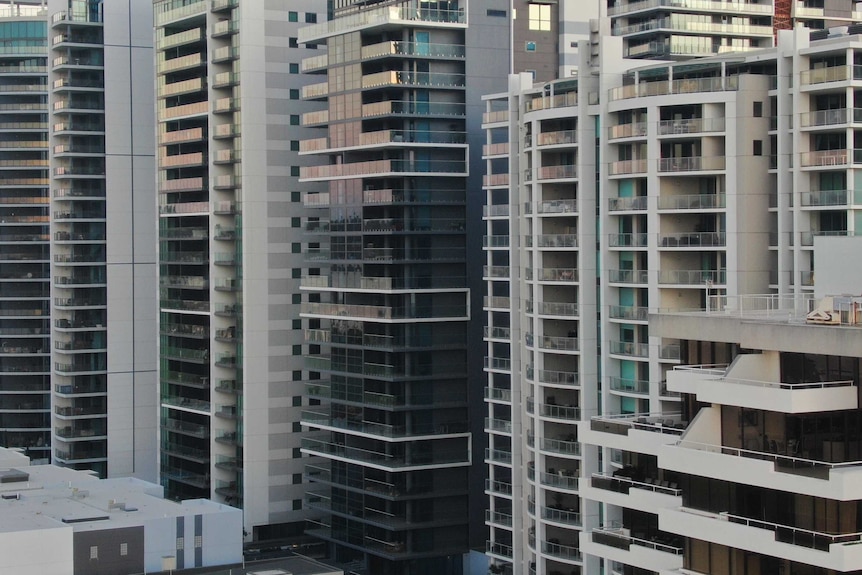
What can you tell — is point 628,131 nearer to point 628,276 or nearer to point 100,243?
point 628,276

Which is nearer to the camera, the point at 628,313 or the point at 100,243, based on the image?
the point at 628,313

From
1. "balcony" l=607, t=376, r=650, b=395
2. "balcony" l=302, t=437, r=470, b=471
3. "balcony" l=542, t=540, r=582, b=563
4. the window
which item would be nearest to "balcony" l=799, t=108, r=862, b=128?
"balcony" l=607, t=376, r=650, b=395

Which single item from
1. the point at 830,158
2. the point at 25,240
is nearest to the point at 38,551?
the point at 830,158

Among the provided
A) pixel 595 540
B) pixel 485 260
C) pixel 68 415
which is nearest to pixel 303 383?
pixel 485 260

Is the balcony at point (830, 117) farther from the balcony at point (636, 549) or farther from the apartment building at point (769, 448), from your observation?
the balcony at point (636, 549)

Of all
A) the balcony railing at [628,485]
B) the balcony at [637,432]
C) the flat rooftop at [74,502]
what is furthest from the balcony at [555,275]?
the balcony railing at [628,485]

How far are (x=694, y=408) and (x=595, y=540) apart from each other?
664cm

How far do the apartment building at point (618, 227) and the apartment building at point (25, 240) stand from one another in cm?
6187

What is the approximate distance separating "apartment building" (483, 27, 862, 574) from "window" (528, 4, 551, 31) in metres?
10.6

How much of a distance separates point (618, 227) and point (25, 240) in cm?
7792

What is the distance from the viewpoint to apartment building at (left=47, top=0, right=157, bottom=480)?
462ft

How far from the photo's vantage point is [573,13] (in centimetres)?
10900

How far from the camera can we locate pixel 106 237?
466ft

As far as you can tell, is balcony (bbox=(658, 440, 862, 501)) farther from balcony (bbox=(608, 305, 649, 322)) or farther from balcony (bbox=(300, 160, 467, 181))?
balcony (bbox=(300, 160, 467, 181))
